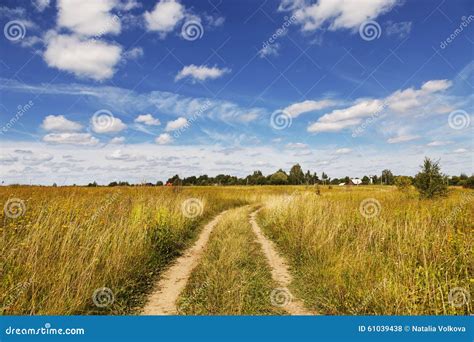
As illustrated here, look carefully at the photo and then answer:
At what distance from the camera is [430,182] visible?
19.3 metres

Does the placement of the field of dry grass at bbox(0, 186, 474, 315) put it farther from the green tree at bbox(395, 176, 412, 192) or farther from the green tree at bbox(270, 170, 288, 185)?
the green tree at bbox(270, 170, 288, 185)

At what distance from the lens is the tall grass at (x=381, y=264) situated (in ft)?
14.8

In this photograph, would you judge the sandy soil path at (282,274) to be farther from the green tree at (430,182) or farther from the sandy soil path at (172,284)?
the green tree at (430,182)

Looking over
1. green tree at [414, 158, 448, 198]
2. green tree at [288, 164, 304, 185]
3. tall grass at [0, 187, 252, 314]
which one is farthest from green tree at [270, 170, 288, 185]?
tall grass at [0, 187, 252, 314]

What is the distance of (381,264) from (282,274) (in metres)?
2.03

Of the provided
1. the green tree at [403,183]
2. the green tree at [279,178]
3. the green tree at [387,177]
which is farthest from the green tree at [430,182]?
the green tree at [387,177]

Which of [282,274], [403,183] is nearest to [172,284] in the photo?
[282,274]

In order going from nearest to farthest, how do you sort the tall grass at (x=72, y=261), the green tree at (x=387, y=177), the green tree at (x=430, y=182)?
the tall grass at (x=72, y=261), the green tree at (x=430, y=182), the green tree at (x=387, y=177)

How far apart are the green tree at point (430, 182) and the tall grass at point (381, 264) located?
11103 millimetres

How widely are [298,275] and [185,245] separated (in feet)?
13.4

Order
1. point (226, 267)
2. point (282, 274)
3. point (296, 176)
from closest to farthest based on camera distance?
point (226, 267) < point (282, 274) < point (296, 176)

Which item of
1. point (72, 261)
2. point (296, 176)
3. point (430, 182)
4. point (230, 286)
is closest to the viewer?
point (72, 261)

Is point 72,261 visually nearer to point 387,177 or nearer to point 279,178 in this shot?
point 279,178

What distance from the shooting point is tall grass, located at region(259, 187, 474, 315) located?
4.52 meters
